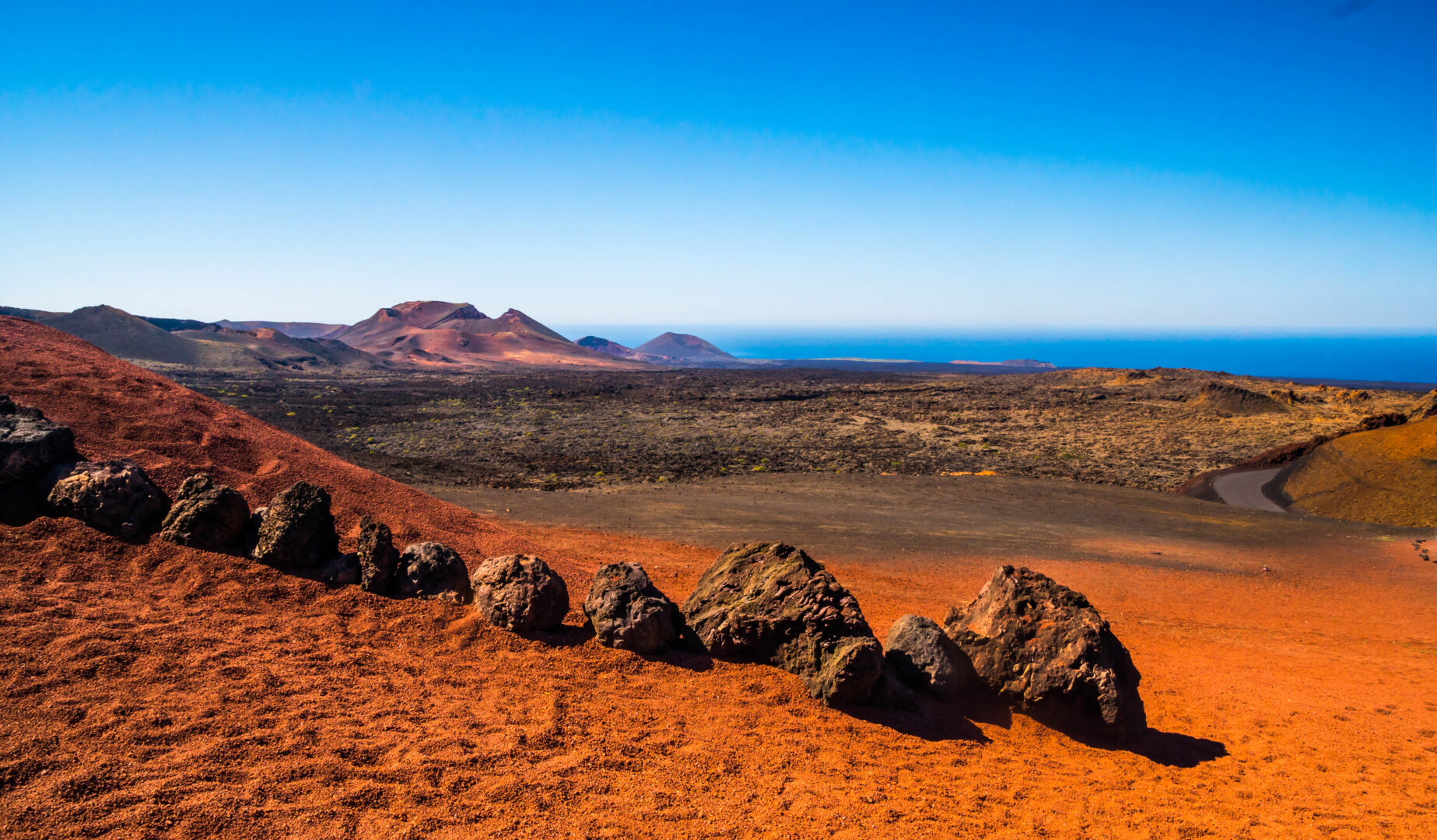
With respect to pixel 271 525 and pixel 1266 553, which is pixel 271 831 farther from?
pixel 1266 553

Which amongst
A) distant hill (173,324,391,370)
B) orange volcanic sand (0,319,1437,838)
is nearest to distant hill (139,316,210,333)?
distant hill (173,324,391,370)

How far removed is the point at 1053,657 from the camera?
249 inches

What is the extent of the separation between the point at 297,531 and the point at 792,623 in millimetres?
4774

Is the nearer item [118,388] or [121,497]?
[121,497]

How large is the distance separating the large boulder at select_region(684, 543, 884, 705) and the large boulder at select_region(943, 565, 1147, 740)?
4.21ft

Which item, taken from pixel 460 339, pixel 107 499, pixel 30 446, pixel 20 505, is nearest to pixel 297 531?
pixel 107 499

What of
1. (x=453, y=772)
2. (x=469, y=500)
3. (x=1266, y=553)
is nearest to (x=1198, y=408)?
(x=1266, y=553)

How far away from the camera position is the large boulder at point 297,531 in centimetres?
649

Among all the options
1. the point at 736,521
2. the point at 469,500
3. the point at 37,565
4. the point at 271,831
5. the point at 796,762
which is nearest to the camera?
the point at 271,831

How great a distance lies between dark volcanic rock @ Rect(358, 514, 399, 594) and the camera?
21.6 feet

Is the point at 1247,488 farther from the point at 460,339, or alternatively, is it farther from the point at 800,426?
the point at 460,339

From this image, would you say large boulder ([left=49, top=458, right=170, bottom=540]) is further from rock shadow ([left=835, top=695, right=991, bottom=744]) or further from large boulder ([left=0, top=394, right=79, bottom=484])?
rock shadow ([left=835, top=695, right=991, bottom=744])

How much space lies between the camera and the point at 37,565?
219 inches

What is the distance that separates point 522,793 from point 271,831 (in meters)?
1.35
